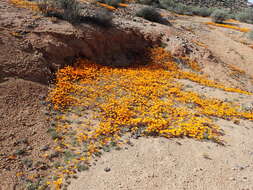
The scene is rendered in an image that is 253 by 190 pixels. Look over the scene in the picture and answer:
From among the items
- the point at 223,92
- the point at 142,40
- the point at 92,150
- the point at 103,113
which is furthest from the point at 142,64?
the point at 92,150

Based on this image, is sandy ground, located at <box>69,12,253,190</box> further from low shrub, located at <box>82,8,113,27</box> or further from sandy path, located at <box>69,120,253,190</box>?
low shrub, located at <box>82,8,113,27</box>

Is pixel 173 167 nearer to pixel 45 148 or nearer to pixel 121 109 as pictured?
pixel 121 109

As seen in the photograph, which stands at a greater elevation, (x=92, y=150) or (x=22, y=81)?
(x=22, y=81)

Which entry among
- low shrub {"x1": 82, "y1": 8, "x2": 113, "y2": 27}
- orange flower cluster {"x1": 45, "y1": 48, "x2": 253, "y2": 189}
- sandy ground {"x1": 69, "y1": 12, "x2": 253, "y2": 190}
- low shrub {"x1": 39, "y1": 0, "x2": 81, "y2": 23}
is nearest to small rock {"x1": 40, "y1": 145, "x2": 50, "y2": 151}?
orange flower cluster {"x1": 45, "y1": 48, "x2": 253, "y2": 189}

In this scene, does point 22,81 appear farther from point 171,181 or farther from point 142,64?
point 142,64

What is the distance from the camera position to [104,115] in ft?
20.4

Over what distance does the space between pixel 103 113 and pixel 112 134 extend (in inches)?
35.9

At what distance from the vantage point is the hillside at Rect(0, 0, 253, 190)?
445 cm

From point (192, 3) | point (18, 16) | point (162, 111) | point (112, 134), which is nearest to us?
point (112, 134)

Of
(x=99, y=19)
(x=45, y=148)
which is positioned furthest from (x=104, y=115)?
(x=99, y=19)

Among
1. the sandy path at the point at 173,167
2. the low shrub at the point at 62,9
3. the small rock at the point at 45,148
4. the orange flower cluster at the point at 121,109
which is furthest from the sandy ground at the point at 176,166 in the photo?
the low shrub at the point at 62,9

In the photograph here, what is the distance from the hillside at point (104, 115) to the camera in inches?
175

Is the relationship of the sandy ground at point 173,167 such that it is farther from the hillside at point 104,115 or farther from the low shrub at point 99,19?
the low shrub at point 99,19

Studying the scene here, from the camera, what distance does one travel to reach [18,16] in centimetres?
841
